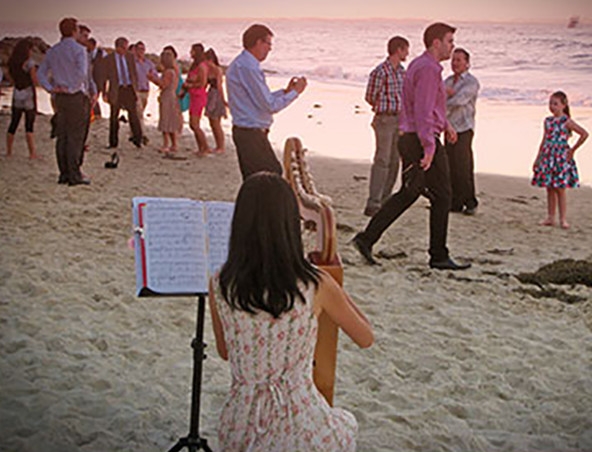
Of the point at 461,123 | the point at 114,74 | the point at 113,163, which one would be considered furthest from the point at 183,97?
the point at 461,123

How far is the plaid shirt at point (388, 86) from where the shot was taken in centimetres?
712

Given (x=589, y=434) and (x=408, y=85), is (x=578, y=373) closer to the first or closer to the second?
(x=589, y=434)

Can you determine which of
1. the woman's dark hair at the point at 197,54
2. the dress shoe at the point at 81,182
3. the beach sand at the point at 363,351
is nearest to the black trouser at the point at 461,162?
the beach sand at the point at 363,351

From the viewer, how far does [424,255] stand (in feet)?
20.2

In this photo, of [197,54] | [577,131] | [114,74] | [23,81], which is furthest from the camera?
[114,74]

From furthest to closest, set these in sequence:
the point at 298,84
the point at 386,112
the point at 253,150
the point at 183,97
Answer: the point at 183,97, the point at 386,112, the point at 253,150, the point at 298,84

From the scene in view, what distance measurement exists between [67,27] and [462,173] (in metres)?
3.77

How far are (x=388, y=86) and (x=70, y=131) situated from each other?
2990 mm

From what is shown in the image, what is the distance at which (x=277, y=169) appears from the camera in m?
5.60

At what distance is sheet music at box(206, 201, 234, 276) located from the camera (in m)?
2.72

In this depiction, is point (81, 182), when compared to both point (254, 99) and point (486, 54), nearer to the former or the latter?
point (254, 99)

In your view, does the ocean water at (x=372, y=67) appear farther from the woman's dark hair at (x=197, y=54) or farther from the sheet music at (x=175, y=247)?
the sheet music at (x=175, y=247)

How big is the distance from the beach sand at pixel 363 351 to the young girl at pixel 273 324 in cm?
82

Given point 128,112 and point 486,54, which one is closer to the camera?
point 128,112
